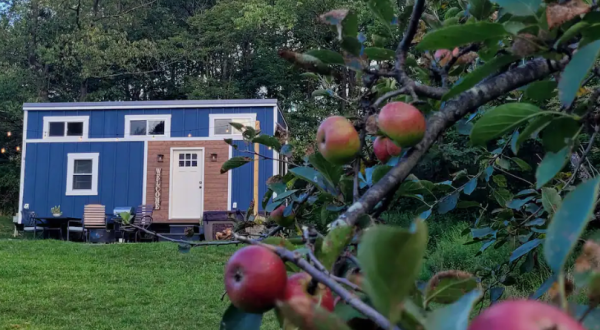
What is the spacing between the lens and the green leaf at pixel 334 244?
55 cm

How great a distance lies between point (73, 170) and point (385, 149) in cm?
1261

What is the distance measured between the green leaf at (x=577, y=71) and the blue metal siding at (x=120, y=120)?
37.0 ft

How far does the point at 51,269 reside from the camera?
21.7ft

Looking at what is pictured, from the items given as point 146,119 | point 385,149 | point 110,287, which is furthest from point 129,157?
point 385,149

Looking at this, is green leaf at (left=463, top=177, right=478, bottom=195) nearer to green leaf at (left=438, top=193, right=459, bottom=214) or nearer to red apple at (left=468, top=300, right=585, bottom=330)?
green leaf at (left=438, top=193, right=459, bottom=214)

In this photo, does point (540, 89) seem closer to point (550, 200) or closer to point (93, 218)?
point (550, 200)

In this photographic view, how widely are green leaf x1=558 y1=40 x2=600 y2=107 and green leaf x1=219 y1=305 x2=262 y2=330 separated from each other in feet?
1.47

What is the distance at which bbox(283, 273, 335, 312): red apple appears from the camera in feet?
1.75

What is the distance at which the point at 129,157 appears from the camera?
12219mm

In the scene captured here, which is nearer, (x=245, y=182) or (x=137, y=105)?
(x=245, y=182)

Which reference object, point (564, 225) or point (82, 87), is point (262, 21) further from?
point (564, 225)

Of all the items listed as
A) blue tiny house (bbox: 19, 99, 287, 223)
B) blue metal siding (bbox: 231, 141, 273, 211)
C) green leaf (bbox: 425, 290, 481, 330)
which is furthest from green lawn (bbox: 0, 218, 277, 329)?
green leaf (bbox: 425, 290, 481, 330)

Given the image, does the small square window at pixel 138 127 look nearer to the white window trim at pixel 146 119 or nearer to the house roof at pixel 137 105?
the white window trim at pixel 146 119

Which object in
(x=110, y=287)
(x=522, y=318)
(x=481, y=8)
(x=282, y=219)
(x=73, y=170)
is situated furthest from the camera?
(x=73, y=170)
